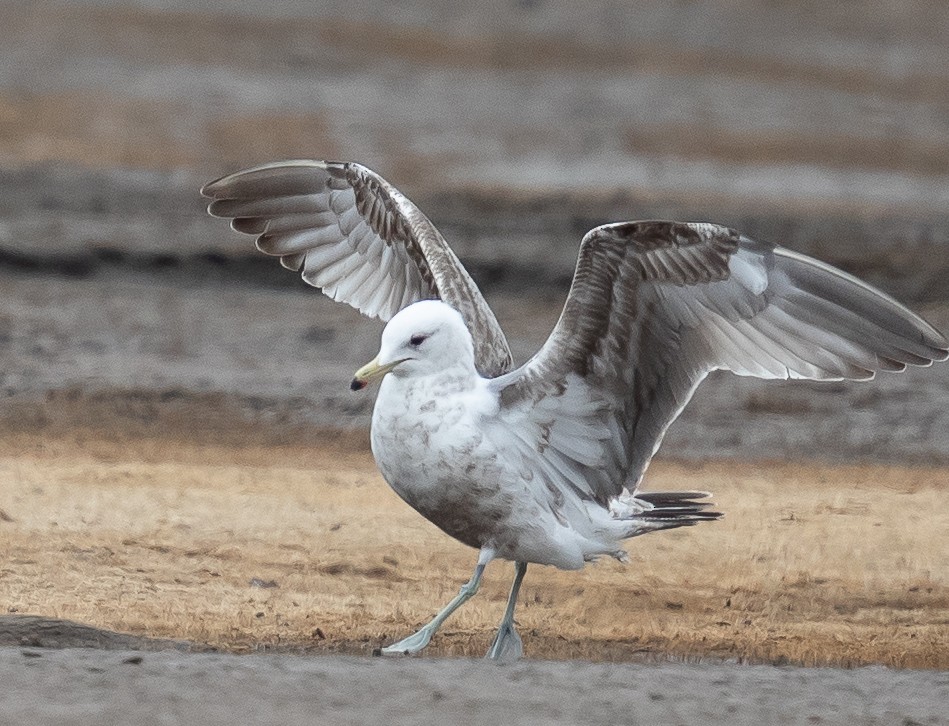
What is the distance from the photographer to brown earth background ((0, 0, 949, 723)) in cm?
800

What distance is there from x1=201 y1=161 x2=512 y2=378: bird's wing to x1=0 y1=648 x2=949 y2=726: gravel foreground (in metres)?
2.17

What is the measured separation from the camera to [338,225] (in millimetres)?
8227

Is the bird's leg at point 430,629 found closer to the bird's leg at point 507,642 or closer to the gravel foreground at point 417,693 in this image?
the bird's leg at point 507,642

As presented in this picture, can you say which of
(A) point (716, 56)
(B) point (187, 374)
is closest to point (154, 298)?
(B) point (187, 374)

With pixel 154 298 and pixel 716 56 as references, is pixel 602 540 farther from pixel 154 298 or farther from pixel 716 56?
pixel 716 56

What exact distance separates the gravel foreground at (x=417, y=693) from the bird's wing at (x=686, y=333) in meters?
1.02

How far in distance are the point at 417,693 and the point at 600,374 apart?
1.55 meters

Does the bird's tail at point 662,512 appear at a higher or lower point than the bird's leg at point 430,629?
higher

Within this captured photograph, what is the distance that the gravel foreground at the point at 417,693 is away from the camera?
5.70 meters

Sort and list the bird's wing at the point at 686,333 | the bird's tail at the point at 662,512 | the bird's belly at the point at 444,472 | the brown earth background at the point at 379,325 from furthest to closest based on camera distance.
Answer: the brown earth background at the point at 379,325, the bird's tail at the point at 662,512, the bird's wing at the point at 686,333, the bird's belly at the point at 444,472

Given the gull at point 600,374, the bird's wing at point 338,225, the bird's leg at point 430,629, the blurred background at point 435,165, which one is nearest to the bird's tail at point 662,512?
the gull at point 600,374

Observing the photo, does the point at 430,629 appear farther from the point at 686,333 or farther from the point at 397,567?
the point at 397,567

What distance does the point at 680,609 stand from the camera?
8125 mm

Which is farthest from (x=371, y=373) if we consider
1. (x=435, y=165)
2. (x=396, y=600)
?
(x=435, y=165)
